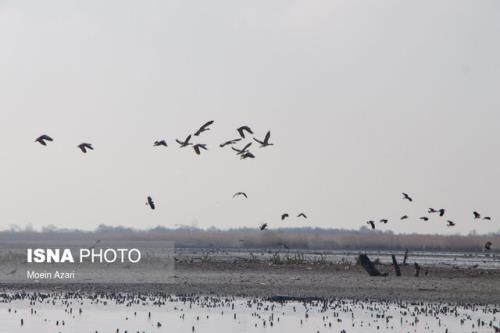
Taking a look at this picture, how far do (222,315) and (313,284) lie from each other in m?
13.0

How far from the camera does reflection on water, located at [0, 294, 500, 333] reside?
28.6 m

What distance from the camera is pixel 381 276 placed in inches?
1874

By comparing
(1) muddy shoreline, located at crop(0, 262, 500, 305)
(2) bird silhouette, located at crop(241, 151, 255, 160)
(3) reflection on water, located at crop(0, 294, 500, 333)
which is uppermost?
(2) bird silhouette, located at crop(241, 151, 255, 160)

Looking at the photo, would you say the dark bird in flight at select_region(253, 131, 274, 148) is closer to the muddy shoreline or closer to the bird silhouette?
the bird silhouette

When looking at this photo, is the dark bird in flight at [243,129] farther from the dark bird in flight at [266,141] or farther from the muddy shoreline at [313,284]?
the muddy shoreline at [313,284]

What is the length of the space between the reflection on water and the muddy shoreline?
271 cm

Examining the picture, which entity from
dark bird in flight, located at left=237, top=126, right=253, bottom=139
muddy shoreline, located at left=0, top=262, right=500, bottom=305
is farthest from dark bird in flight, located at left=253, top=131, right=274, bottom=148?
muddy shoreline, located at left=0, top=262, right=500, bottom=305

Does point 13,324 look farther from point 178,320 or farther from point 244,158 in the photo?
point 244,158

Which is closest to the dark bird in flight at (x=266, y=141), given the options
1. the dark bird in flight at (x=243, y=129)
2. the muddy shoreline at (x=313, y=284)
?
the dark bird in flight at (x=243, y=129)

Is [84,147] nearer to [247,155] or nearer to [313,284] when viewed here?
[247,155]

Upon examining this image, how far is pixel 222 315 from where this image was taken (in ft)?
104

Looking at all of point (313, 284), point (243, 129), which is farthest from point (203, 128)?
point (313, 284)

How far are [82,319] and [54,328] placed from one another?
2.06 m

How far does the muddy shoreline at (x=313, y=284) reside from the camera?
1555 inches
